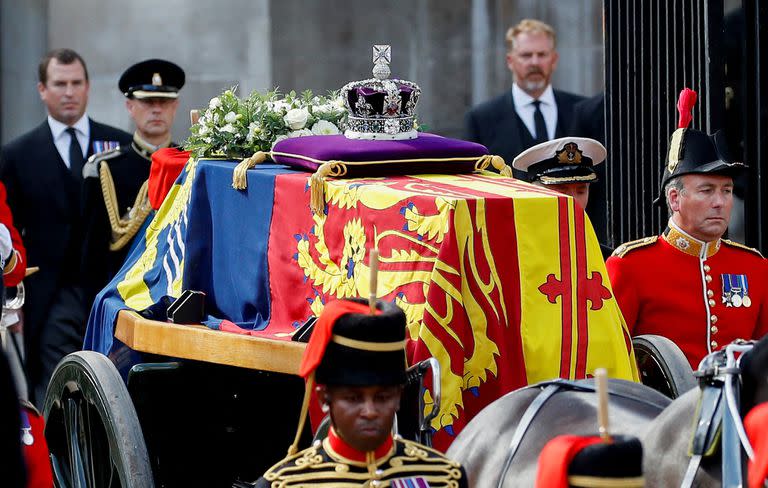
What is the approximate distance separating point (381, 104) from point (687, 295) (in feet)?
4.41

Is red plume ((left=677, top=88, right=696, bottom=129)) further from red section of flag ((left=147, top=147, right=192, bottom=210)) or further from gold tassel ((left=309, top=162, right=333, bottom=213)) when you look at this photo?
red section of flag ((left=147, top=147, right=192, bottom=210))

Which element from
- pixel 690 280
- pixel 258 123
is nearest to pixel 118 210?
pixel 258 123

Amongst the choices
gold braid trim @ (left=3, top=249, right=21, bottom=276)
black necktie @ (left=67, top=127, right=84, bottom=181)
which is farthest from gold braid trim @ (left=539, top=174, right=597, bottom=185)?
black necktie @ (left=67, top=127, right=84, bottom=181)

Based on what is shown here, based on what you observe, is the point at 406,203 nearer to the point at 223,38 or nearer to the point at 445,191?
the point at 445,191

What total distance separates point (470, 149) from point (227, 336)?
1.08 meters

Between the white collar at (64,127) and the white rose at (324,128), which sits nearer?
the white rose at (324,128)

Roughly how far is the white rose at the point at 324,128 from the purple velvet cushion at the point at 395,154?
2.00 ft

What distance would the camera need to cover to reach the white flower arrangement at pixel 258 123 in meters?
6.61

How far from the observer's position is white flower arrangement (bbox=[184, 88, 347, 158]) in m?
6.61

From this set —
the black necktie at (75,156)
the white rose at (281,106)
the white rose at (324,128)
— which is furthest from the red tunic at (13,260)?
the black necktie at (75,156)

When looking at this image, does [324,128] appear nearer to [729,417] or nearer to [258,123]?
[258,123]

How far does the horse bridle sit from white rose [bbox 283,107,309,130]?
286cm

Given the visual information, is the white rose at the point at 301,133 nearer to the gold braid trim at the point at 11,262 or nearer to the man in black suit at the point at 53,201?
the gold braid trim at the point at 11,262

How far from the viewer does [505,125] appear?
Answer: 32.5 feet
